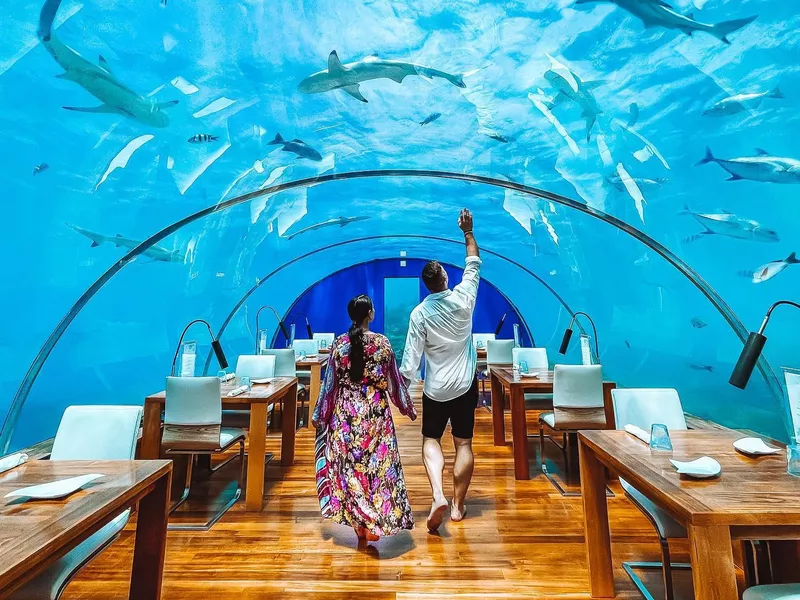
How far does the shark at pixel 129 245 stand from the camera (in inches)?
136

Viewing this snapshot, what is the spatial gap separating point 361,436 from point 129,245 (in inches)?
128

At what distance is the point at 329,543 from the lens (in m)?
2.41

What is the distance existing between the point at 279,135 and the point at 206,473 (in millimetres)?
3036

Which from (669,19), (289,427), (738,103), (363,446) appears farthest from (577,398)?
(669,19)

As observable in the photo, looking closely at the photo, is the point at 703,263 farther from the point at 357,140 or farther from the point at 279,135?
the point at 279,135

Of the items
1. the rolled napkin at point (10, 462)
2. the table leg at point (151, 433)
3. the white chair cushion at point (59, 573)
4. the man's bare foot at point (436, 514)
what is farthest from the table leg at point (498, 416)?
the rolled napkin at point (10, 462)

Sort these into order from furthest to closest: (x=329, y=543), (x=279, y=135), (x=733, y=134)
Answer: (x=279, y=135)
(x=733, y=134)
(x=329, y=543)

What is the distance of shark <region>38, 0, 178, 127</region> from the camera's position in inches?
86.2

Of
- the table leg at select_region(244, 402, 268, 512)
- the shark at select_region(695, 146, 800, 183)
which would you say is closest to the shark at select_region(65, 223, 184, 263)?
the table leg at select_region(244, 402, 268, 512)

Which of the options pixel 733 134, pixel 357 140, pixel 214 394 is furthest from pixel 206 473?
pixel 733 134

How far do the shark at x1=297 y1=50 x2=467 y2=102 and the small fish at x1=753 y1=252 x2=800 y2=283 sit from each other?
8.50 feet

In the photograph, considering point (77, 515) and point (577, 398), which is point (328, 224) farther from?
point (77, 515)

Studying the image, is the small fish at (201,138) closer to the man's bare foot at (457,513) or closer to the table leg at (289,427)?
the table leg at (289,427)

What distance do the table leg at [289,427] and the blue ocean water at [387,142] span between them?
185cm
